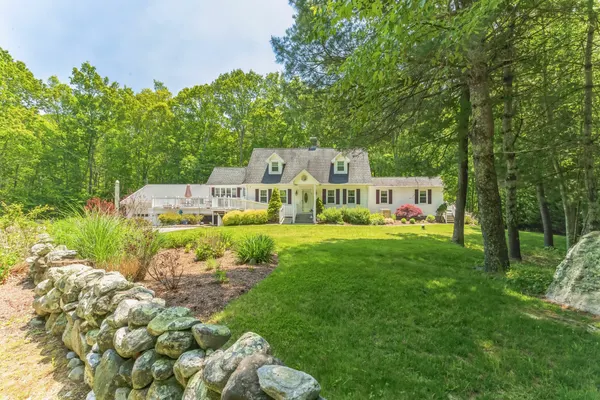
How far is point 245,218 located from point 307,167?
7.43m

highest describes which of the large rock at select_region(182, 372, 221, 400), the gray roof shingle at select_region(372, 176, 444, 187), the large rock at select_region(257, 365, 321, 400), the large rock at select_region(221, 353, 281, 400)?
the gray roof shingle at select_region(372, 176, 444, 187)

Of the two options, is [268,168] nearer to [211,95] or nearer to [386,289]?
[211,95]

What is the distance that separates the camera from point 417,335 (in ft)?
10.9

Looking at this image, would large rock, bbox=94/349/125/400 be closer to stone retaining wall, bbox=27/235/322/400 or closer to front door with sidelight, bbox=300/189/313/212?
stone retaining wall, bbox=27/235/322/400

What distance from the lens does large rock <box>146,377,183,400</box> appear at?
1957 millimetres

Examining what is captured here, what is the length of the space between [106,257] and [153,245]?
0.91m

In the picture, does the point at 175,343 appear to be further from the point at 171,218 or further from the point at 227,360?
the point at 171,218

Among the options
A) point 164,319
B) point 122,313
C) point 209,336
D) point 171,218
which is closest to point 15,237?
point 122,313

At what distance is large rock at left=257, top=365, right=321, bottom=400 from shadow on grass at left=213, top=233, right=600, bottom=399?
111 cm

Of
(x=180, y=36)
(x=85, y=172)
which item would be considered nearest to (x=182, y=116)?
(x=85, y=172)

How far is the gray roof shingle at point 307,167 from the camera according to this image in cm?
2170

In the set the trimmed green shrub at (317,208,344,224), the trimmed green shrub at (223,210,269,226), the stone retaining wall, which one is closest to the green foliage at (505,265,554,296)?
the stone retaining wall

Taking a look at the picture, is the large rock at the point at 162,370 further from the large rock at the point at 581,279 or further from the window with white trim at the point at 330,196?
the window with white trim at the point at 330,196

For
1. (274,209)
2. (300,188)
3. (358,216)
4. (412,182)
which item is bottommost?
(358,216)
